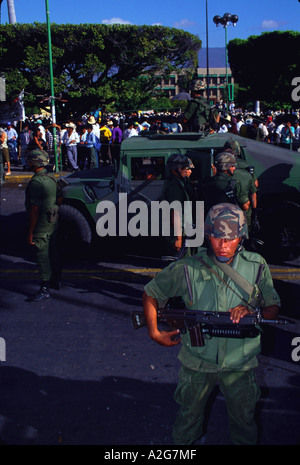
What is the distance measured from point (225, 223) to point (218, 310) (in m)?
0.51

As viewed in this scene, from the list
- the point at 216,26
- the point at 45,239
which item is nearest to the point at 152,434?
the point at 45,239

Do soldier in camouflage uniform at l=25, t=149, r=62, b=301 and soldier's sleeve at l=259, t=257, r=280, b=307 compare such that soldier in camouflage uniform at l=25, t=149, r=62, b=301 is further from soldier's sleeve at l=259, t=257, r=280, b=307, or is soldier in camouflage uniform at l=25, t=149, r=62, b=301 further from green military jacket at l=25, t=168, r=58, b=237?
soldier's sleeve at l=259, t=257, r=280, b=307

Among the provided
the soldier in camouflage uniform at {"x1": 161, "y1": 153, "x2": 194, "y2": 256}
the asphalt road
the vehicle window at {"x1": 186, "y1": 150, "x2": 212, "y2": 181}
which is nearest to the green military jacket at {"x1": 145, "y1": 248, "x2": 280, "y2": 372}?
the asphalt road

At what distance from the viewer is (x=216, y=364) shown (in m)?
2.99

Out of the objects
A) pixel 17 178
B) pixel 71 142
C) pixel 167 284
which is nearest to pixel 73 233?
pixel 167 284

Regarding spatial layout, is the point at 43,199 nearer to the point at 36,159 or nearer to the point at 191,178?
the point at 36,159

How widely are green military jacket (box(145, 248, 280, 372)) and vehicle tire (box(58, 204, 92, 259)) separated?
4921mm

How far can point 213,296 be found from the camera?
119 inches

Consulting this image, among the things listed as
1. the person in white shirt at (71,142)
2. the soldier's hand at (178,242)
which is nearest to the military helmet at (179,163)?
the soldier's hand at (178,242)

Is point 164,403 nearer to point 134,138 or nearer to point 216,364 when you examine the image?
point 216,364

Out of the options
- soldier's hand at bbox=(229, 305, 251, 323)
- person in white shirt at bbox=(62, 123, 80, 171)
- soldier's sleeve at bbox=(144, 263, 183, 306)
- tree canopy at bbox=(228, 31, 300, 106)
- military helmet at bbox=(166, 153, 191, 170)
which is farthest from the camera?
tree canopy at bbox=(228, 31, 300, 106)

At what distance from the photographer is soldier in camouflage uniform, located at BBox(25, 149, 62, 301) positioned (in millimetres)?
6238

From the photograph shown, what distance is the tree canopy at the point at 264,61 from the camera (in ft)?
196

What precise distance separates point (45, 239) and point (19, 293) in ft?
2.96
